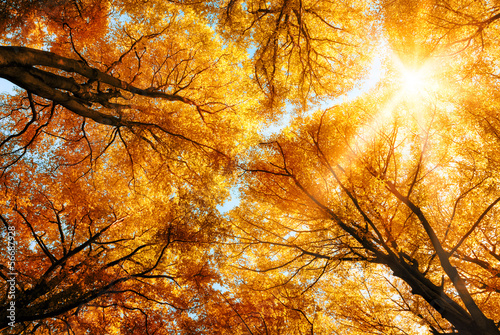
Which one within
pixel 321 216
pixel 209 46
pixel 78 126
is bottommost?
pixel 321 216

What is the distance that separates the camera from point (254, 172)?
6.10 meters

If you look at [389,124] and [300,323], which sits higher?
[389,124]

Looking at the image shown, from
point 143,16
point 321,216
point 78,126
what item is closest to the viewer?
point 321,216

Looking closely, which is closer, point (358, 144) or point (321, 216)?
point (321, 216)

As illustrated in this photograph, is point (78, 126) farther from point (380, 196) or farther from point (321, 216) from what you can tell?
point (380, 196)

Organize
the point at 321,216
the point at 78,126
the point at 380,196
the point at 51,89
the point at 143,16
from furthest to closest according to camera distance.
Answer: the point at 78,126 < the point at 143,16 < the point at 380,196 < the point at 321,216 < the point at 51,89

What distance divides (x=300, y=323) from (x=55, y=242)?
780 centimetres

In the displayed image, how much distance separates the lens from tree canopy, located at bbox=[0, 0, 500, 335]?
15.9 ft

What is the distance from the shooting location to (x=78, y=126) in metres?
8.80

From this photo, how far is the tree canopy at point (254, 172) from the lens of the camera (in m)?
4.85

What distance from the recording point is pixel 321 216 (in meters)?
4.83

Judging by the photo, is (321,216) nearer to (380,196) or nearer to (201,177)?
(380,196)

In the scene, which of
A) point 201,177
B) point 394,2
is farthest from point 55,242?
point 394,2

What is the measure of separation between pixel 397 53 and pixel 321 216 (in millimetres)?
4589
